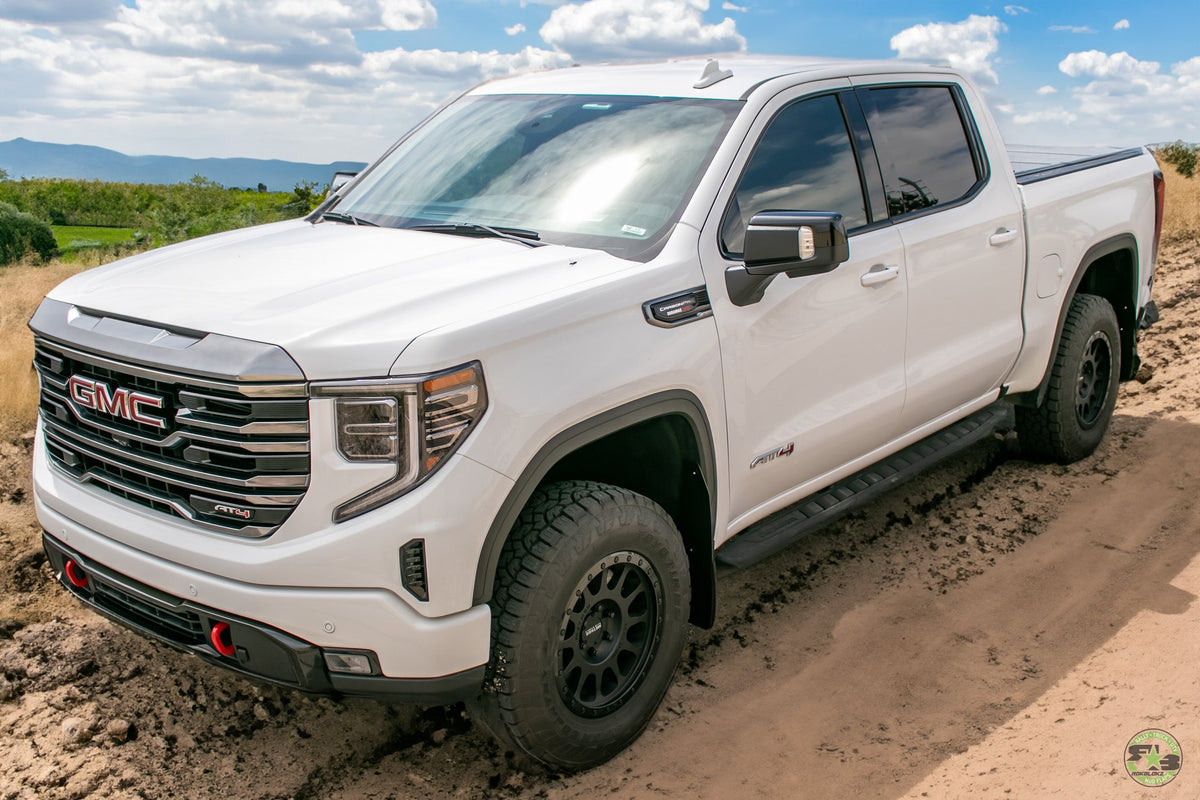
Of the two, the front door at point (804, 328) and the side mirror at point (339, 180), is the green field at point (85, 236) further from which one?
the front door at point (804, 328)

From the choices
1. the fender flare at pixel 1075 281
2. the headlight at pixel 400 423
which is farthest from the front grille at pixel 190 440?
the fender flare at pixel 1075 281

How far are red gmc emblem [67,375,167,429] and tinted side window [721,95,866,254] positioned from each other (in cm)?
181

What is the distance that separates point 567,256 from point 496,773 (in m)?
1.65

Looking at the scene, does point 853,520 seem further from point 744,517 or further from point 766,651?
point 744,517

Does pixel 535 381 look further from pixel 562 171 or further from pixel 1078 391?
pixel 1078 391

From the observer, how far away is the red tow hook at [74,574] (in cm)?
332

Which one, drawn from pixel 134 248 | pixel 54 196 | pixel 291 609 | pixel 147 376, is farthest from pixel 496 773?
pixel 54 196

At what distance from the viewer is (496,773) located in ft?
11.2

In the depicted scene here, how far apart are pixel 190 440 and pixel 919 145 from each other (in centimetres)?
322

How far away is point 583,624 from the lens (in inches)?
125

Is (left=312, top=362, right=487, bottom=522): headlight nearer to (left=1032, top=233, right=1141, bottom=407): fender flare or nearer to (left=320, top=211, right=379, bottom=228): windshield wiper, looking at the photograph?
(left=320, top=211, right=379, bottom=228): windshield wiper

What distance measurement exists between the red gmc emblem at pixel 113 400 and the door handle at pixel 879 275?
2.48 m

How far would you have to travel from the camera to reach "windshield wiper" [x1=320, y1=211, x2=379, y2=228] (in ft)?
13.4

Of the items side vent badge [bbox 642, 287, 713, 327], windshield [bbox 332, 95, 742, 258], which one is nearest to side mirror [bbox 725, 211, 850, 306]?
side vent badge [bbox 642, 287, 713, 327]
